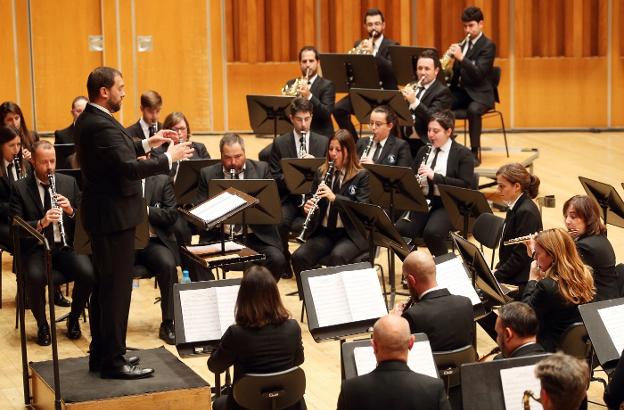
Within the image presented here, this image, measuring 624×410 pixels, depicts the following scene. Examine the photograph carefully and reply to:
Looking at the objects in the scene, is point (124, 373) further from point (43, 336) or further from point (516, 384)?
point (516, 384)

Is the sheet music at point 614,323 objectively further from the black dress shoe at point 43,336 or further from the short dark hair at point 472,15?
the short dark hair at point 472,15

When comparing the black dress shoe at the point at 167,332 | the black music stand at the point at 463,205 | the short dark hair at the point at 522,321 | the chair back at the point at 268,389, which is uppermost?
the black music stand at the point at 463,205

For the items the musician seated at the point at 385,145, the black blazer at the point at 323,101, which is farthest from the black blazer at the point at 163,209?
the black blazer at the point at 323,101

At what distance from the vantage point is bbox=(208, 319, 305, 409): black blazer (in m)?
5.29

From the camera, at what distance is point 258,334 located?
17.4ft

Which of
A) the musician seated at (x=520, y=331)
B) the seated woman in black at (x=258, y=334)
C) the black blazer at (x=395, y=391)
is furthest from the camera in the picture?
the seated woman in black at (x=258, y=334)

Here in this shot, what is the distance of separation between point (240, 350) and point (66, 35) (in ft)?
33.0

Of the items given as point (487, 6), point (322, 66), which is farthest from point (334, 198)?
point (487, 6)

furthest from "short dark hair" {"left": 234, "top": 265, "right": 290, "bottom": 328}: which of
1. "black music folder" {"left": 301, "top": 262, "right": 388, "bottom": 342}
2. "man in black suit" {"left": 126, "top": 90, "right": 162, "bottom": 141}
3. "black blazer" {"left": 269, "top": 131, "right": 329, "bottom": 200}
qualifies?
"man in black suit" {"left": 126, "top": 90, "right": 162, "bottom": 141}

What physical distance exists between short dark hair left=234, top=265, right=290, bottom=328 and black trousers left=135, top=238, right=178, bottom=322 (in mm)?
2553

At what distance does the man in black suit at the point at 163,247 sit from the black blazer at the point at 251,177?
24 centimetres

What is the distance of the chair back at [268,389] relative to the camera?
5.27 metres

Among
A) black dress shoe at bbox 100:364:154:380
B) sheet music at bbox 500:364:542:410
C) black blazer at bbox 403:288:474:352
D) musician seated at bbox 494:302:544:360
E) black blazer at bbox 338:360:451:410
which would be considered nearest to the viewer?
black blazer at bbox 338:360:451:410

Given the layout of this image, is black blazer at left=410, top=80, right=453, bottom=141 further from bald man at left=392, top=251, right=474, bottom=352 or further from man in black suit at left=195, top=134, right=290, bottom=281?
bald man at left=392, top=251, right=474, bottom=352
